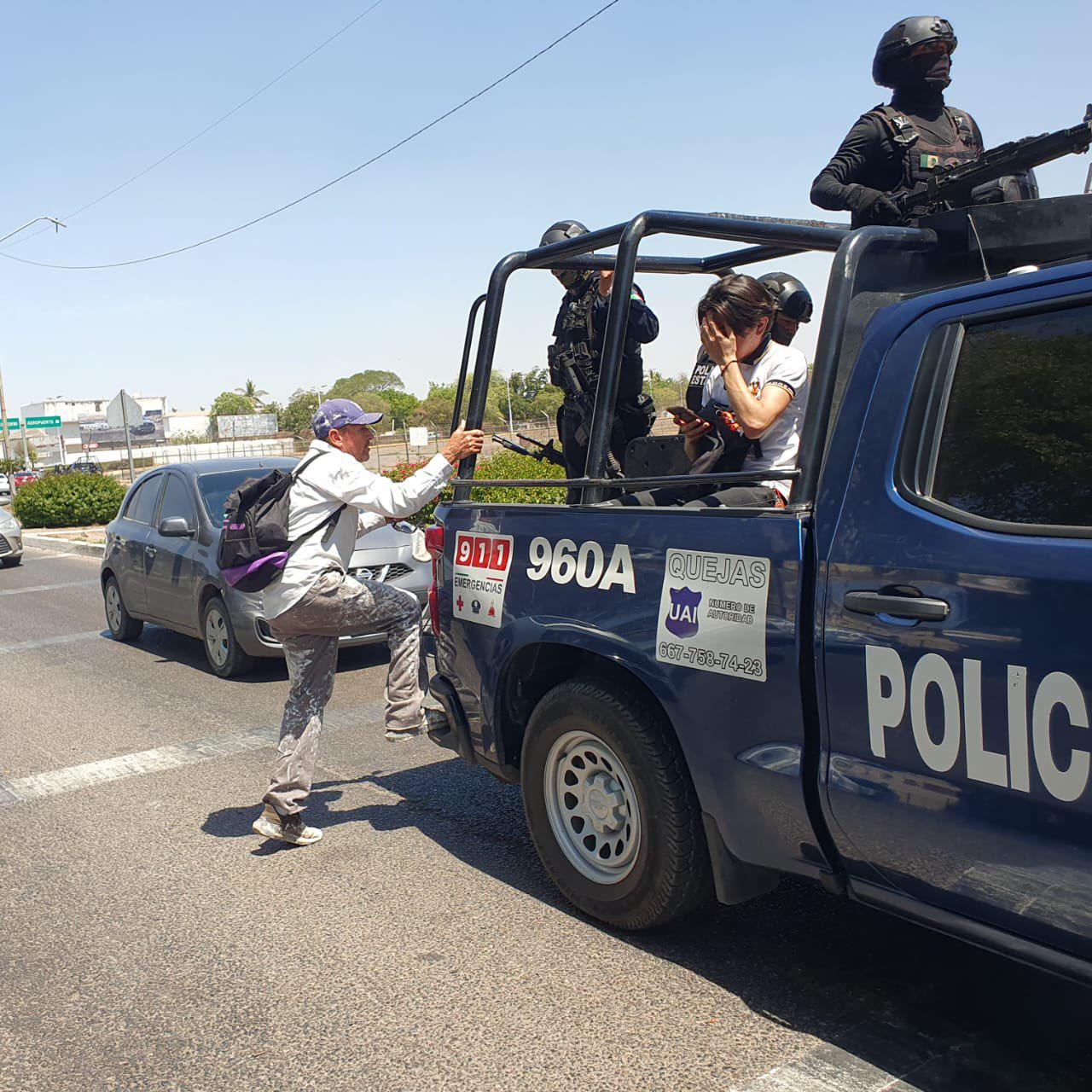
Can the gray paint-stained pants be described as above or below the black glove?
below

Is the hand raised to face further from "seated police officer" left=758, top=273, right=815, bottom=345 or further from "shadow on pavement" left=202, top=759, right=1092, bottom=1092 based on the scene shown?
"shadow on pavement" left=202, top=759, right=1092, bottom=1092

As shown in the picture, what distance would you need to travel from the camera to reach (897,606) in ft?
8.69

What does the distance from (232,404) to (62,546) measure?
589ft

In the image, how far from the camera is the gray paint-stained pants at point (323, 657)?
468cm

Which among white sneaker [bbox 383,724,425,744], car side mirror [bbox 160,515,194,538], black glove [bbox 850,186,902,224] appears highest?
black glove [bbox 850,186,902,224]

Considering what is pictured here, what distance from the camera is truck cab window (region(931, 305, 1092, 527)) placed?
245 centimetres

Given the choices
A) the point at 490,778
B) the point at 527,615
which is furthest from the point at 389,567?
the point at 527,615

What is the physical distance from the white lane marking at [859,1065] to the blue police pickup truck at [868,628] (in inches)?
16.1

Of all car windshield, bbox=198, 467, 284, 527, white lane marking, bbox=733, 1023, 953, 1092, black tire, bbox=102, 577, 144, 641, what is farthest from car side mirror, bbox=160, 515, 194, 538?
white lane marking, bbox=733, 1023, 953, 1092

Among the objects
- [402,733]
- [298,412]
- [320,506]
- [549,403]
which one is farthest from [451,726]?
[298,412]

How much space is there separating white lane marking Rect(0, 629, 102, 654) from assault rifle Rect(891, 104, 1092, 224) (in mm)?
9120

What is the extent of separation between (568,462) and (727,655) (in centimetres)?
248

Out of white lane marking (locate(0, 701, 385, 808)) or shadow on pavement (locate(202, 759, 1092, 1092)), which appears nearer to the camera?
shadow on pavement (locate(202, 759, 1092, 1092))

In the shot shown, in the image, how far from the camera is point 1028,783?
7.93 ft
